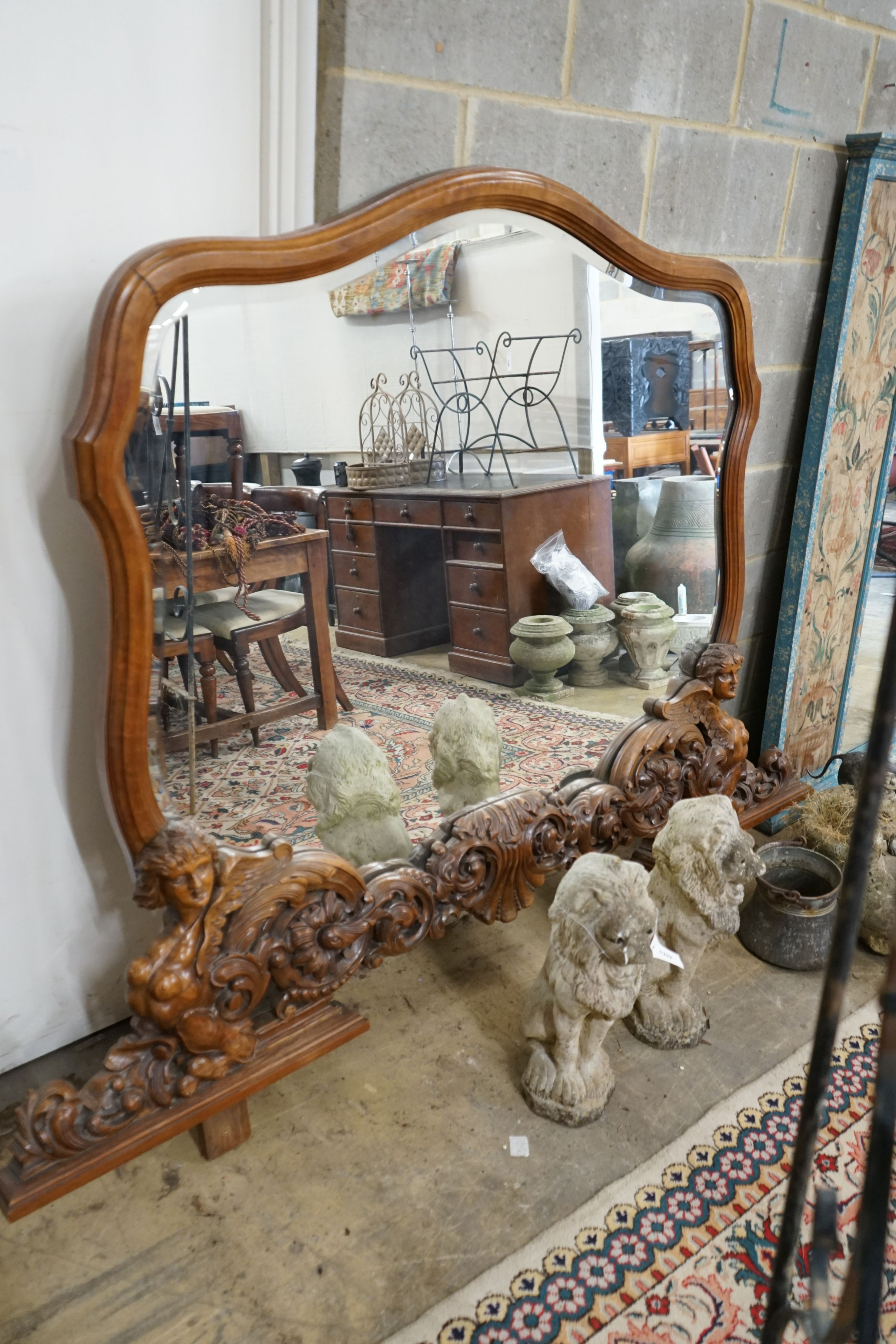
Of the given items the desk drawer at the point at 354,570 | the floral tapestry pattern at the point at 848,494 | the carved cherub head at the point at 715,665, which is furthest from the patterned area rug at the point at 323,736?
the floral tapestry pattern at the point at 848,494

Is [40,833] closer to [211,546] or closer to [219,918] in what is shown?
[219,918]

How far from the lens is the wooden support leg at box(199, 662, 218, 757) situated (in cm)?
142

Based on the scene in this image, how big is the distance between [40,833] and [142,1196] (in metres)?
0.56

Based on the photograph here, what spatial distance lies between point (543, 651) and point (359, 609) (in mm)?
381

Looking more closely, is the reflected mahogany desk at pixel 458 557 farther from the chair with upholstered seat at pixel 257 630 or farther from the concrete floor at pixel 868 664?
the concrete floor at pixel 868 664

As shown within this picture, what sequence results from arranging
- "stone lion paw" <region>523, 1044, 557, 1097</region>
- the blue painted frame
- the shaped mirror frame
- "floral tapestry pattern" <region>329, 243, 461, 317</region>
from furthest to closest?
the blue painted frame → "stone lion paw" <region>523, 1044, 557, 1097</region> → "floral tapestry pattern" <region>329, 243, 461, 317</region> → the shaped mirror frame

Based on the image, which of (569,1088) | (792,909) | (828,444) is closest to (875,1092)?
(569,1088)

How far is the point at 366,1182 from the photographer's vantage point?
4.52 ft

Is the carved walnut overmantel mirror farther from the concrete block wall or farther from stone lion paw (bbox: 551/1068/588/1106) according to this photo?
stone lion paw (bbox: 551/1068/588/1106)

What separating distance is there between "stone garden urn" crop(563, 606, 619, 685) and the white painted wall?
85cm

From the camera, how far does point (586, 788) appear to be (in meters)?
1.72

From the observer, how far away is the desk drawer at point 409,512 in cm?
153

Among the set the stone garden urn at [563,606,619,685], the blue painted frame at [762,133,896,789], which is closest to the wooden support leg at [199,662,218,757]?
the stone garden urn at [563,606,619,685]

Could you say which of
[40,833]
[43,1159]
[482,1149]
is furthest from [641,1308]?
[40,833]
